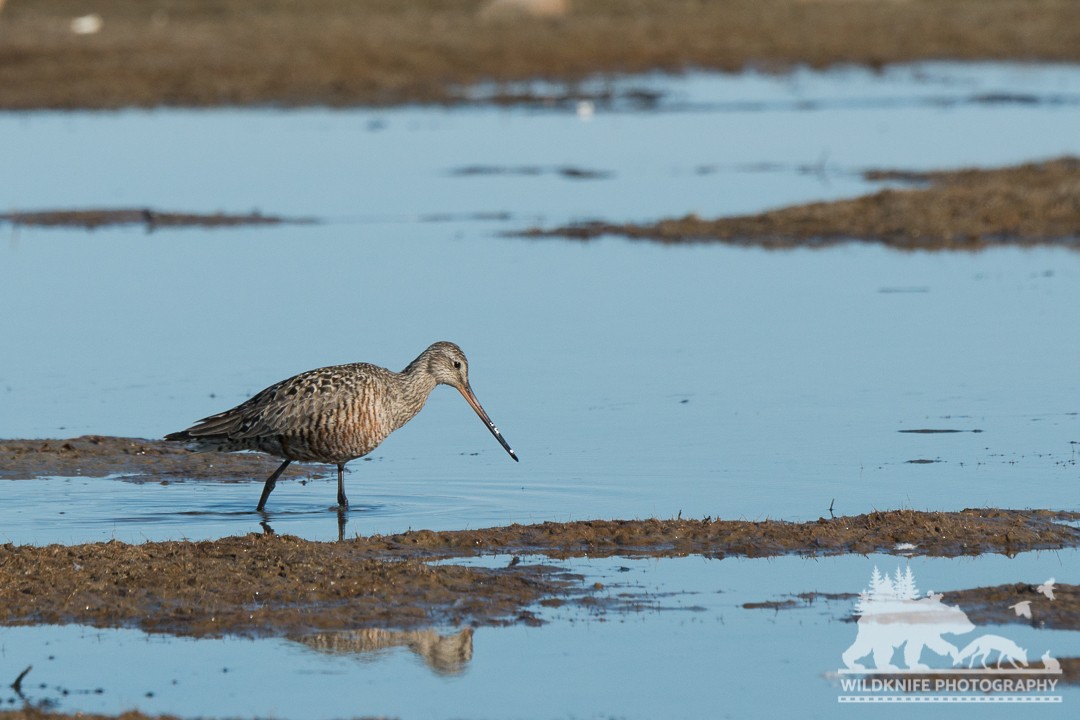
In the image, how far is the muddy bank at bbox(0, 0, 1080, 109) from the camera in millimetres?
42438

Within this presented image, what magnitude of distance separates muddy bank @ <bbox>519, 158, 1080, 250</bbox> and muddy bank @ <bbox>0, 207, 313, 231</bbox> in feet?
12.6

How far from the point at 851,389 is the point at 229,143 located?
2146 centimetres

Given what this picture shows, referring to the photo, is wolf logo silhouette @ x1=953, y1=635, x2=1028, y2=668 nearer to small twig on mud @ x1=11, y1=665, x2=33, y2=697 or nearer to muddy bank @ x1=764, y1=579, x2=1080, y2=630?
muddy bank @ x1=764, y1=579, x2=1080, y2=630

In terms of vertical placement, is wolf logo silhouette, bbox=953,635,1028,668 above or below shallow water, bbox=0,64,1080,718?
below

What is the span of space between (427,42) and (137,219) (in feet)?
82.1

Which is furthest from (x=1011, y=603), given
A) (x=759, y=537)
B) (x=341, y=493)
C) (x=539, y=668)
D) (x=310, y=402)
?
(x=310, y=402)

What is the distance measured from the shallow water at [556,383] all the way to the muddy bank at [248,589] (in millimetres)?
238

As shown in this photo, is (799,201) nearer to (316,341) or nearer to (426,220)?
(426,220)

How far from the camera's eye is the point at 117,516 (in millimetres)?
10742

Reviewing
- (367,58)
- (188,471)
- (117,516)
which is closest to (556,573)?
(117,516)

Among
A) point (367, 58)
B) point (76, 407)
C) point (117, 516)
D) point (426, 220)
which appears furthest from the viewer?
point (367, 58)

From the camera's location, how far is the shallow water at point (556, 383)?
305 inches

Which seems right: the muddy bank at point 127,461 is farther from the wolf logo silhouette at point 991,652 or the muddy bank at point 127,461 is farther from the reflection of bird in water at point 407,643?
the wolf logo silhouette at point 991,652

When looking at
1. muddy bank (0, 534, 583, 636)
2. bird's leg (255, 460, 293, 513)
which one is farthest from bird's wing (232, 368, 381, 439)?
muddy bank (0, 534, 583, 636)
